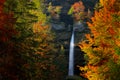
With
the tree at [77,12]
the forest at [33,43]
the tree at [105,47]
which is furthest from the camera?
the tree at [77,12]

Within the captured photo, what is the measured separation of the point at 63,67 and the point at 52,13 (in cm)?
4840

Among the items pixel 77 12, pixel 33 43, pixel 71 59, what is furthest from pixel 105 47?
pixel 77 12

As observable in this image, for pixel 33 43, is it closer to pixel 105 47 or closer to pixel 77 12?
pixel 105 47

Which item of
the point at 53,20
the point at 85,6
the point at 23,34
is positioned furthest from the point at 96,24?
the point at 85,6

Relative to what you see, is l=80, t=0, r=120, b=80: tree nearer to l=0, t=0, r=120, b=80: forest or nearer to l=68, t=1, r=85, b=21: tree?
l=0, t=0, r=120, b=80: forest

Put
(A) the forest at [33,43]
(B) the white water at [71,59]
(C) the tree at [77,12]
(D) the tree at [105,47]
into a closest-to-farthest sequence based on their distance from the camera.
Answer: (D) the tree at [105,47]
(A) the forest at [33,43]
(B) the white water at [71,59]
(C) the tree at [77,12]

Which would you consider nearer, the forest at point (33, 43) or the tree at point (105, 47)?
the tree at point (105, 47)

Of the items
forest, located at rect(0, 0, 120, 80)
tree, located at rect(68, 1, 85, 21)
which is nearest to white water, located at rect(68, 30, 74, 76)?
tree, located at rect(68, 1, 85, 21)

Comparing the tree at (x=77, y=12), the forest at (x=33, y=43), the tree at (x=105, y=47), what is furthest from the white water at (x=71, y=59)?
the tree at (x=105, y=47)

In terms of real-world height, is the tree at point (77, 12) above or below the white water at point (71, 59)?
above

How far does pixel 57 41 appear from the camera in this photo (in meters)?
81.7

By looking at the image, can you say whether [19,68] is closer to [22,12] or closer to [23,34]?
[23,34]

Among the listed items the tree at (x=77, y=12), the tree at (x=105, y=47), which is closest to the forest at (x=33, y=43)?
the tree at (x=105, y=47)

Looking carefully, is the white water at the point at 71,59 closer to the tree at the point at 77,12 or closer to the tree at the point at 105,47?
the tree at the point at 77,12
